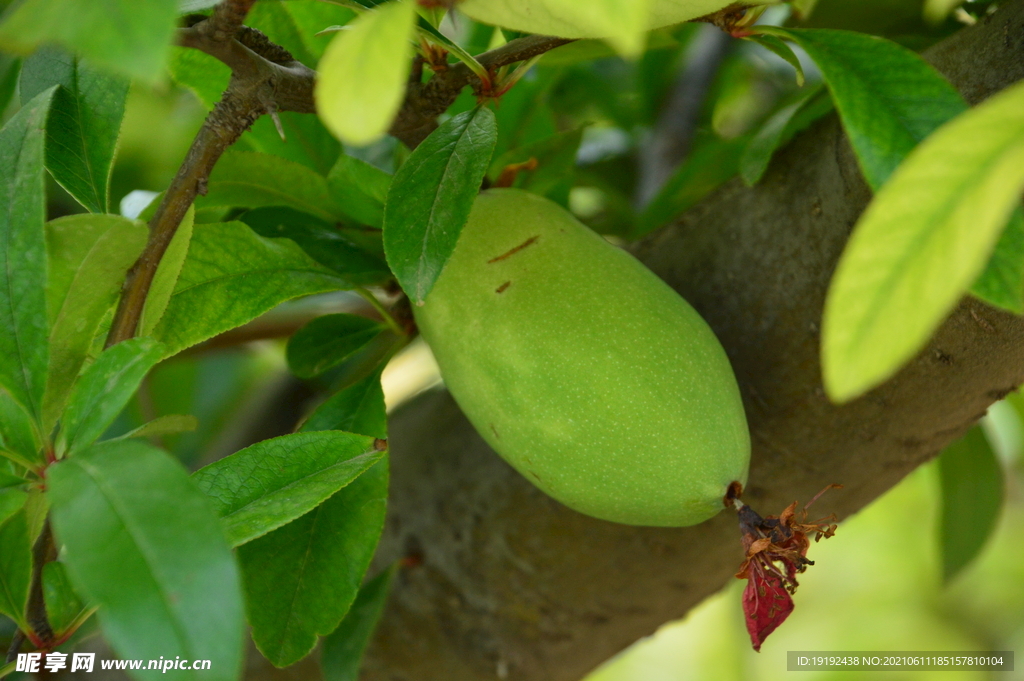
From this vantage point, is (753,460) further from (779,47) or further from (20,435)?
(20,435)

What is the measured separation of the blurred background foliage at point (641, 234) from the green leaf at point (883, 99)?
5 centimetres


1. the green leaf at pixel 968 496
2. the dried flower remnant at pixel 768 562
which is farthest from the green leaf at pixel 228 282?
the green leaf at pixel 968 496

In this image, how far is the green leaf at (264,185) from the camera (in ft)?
1.42

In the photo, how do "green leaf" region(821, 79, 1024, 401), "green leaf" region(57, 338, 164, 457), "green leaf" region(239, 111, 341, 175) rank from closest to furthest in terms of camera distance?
1. "green leaf" region(821, 79, 1024, 401)
2. "green leaf" region(57, 338, 164, 457)
3. "green leaf" region(239, 111, 341, 175)

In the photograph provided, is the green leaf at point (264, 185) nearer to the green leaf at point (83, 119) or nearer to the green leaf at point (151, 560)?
the green leaf at point (83, 119)

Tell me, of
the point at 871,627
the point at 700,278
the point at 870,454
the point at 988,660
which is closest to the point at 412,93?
the point at 700,278

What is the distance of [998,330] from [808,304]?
90mm

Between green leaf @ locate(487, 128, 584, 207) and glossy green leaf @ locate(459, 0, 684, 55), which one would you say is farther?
green leaf @ locate(487, 128, 584, 207)

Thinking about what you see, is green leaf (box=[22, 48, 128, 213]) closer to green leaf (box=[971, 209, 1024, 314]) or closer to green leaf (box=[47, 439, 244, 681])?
green leaf (box=[47, 439, 244, 681])

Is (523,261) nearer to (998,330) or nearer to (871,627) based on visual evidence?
(998,330)

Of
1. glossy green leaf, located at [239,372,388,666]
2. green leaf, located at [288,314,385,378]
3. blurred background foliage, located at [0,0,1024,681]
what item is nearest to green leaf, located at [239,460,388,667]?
glossy green leaf, located at [239,372,388,666]

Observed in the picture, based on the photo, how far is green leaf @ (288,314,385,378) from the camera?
489 millimetres

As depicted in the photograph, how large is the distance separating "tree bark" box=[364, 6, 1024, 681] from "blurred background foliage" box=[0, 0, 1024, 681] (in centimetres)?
6

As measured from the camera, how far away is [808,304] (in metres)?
0.44
